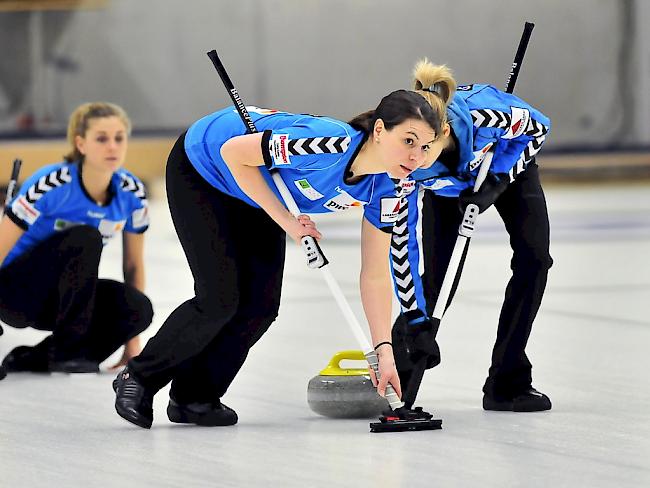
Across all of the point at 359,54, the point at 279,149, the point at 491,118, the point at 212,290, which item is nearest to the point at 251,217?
the point at 212,290

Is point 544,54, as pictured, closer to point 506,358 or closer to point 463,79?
point 463,79

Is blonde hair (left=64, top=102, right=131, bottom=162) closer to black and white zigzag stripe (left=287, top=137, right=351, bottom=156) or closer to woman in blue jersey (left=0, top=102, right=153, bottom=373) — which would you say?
woman in blue jersey (left=0, top=102, right=153, bottom=373)

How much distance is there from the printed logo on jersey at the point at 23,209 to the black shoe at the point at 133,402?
3.45 ft

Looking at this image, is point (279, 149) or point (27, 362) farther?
point (27, 362)

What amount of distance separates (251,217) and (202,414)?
53 centimetres

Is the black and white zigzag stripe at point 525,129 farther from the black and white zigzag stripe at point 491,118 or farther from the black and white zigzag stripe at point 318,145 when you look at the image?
the black and white zigzag stripe at point 318,145

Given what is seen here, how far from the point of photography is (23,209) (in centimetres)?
450

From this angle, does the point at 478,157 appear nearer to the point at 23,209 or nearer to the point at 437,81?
the point at 437,81

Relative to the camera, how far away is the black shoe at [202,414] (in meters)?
3.62

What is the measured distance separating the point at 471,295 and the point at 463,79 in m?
9.72

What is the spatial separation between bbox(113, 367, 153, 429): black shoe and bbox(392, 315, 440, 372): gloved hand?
708 millimetres

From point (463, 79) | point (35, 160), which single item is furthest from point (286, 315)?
point (463, 79)

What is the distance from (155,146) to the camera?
13.7m

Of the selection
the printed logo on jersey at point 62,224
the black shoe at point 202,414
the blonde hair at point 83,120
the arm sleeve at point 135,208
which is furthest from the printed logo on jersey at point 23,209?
the black shoe at point 202,414
